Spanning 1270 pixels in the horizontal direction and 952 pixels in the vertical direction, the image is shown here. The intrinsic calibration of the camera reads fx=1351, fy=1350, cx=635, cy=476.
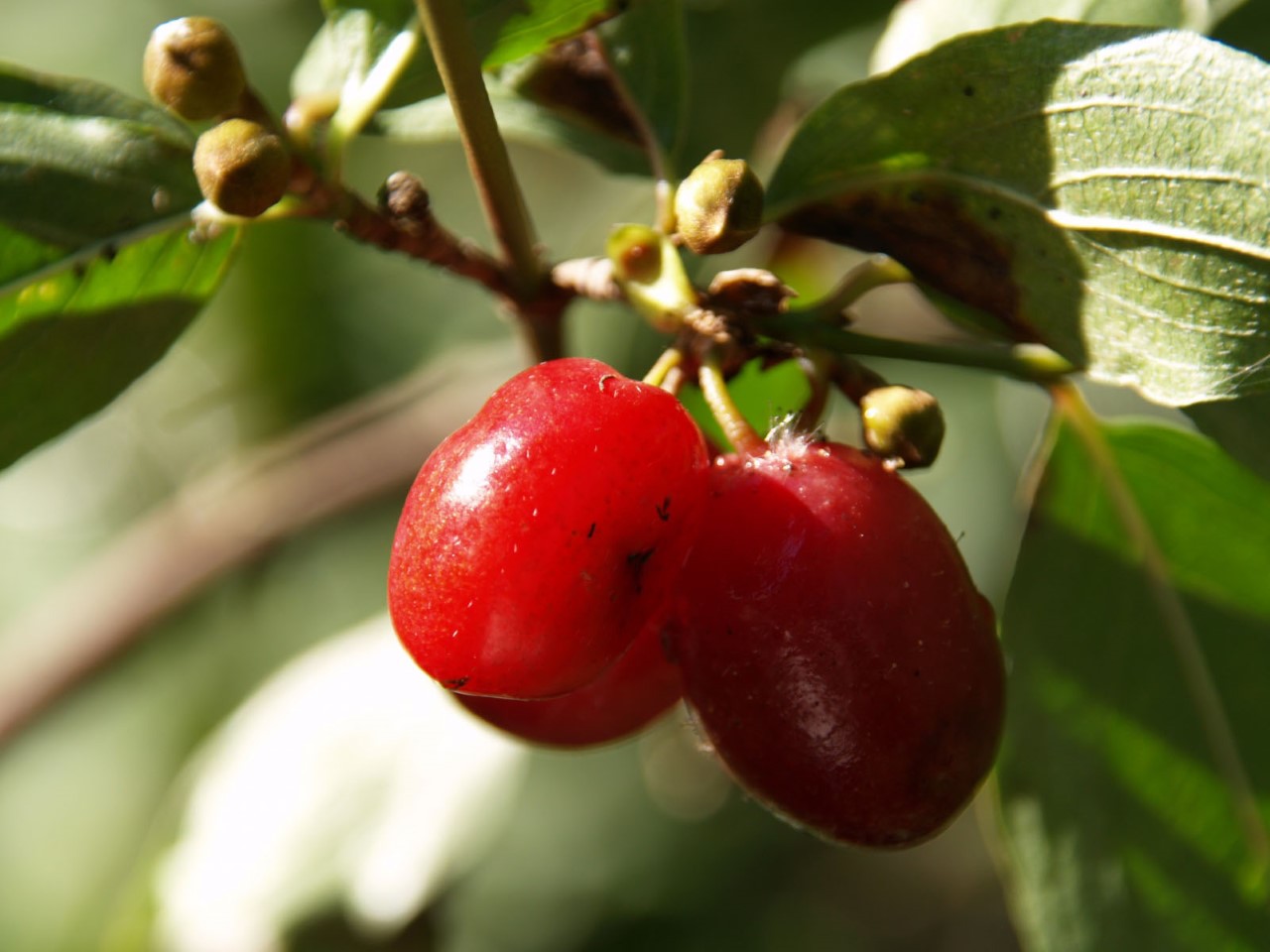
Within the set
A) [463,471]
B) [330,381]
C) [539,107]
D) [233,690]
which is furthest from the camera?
[233,690]

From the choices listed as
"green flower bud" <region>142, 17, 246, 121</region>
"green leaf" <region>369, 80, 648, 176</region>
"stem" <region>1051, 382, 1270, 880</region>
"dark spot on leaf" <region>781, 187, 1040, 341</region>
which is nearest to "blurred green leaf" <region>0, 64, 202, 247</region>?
"green flower bud" <region>142, 17, 246, 121</region>

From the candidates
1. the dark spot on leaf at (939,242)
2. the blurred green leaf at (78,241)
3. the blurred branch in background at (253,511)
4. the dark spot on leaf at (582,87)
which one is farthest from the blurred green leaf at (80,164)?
the blurred branch in background at (253,511)

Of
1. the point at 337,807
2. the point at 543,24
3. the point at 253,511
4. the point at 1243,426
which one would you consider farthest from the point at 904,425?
the point at 253,511

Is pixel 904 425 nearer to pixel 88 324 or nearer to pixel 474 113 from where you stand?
pixel 474 113

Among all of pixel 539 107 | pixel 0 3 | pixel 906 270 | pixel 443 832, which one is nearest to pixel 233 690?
pixel 443 832

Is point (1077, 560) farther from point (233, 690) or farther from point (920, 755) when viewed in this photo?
point (233, 690)

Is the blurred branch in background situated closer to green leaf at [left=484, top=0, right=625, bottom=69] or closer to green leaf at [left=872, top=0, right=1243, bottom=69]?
green leaf at [left=872, top=0, right=1243, bottom=69]
